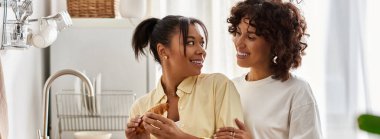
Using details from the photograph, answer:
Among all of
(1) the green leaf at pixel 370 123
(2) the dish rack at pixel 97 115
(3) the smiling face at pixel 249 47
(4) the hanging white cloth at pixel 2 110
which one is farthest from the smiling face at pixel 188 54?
(1) the green leaf at pixel 370 123

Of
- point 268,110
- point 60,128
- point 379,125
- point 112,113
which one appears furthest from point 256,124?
point 379,125

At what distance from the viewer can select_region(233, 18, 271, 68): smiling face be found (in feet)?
5.41

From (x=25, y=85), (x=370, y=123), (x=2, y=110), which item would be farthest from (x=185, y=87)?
(x=370, y=123)

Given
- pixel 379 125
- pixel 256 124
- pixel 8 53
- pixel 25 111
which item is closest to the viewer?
pixel 379 125

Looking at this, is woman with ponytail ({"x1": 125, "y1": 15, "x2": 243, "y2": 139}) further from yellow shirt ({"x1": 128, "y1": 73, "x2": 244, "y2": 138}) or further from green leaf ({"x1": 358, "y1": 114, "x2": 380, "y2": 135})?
green leaf ({"x1": 358, "y1": 114, "x2": 380, "y2": 135})

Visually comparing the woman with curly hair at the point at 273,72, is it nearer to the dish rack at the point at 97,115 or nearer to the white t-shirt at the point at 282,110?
the white t-shirt at the point at 282,110

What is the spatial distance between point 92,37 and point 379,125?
7.66 feet

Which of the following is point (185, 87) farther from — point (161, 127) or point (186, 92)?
point (161, 127)

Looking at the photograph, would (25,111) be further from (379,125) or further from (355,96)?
(379,125)

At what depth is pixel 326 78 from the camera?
2.67 meters

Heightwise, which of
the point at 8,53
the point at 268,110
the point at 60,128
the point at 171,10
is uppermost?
the point at 171,10

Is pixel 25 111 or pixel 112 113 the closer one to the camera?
pixel 25 111

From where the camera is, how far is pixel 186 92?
5.27 feet

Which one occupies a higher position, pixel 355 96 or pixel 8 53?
pixel 8 53
